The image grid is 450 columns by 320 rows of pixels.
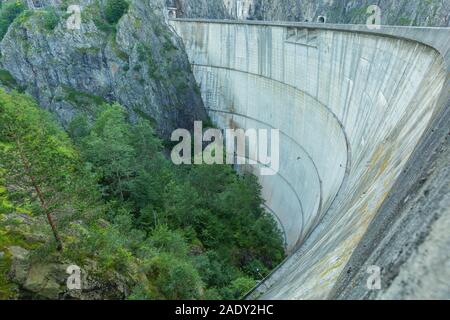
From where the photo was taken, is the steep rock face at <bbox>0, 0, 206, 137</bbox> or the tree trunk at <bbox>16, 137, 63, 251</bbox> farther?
the steep rock face at <bbox>0, 0, 206, 137</bbox>

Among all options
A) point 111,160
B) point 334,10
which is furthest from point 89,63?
point 334,10

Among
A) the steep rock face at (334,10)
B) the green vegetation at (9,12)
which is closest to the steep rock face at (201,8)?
the steep rock face at (334,10)

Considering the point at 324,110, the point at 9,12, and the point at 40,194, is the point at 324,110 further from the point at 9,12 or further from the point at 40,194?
the point at 9,12

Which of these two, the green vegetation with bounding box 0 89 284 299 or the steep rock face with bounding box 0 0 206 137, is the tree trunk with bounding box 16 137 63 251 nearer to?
the green vegetation with bounding box 0 89 284 299

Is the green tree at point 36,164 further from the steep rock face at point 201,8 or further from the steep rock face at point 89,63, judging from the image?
the steep rock face at point 201,8

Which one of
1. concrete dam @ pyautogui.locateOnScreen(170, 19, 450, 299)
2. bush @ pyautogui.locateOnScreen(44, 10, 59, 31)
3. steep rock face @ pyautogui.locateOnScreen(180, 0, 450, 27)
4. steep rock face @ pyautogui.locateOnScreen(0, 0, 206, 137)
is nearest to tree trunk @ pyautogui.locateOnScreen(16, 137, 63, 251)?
concrete dam @ pyautogui.locateOnScreen(170, 19, 450, 299)
